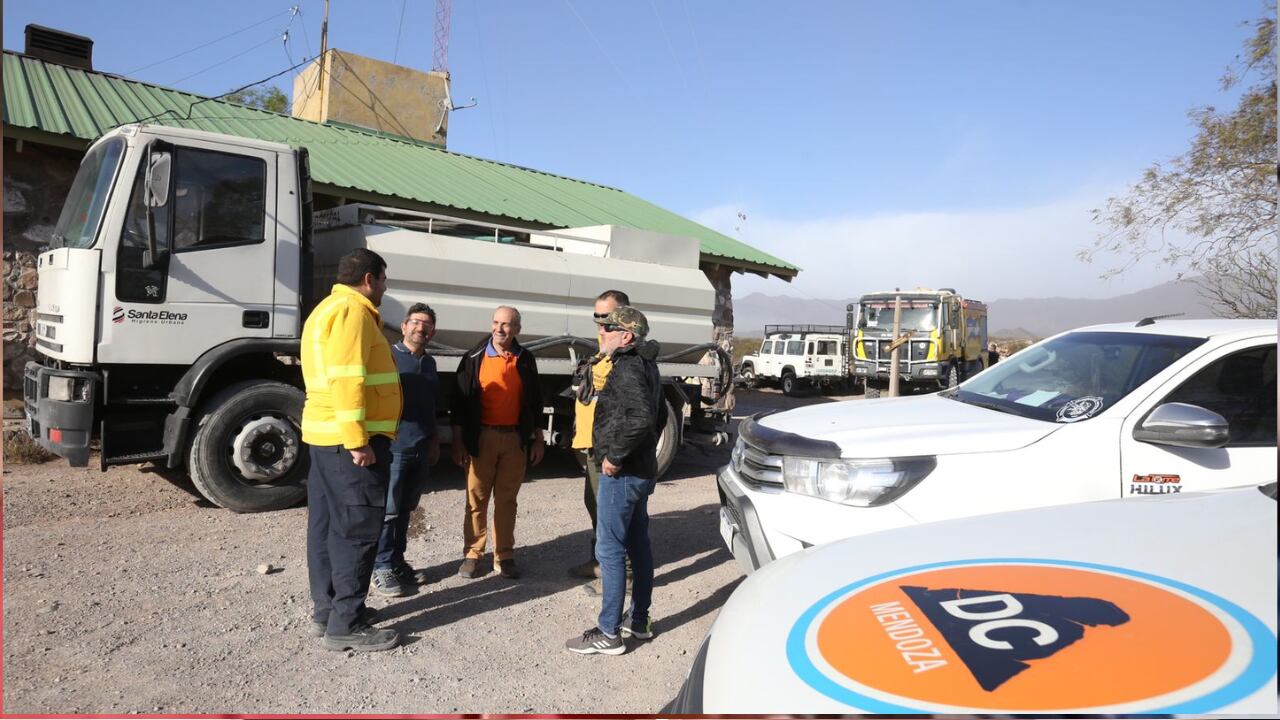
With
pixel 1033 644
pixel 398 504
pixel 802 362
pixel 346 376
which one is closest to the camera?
pixel 1033 644

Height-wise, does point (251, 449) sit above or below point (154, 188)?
below

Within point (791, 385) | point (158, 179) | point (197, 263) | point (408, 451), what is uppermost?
point (158, 179)

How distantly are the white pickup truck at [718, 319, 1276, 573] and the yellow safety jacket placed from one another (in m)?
1.80

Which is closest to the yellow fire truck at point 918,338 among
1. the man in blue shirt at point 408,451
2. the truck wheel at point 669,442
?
the truck wheel at point 669,442

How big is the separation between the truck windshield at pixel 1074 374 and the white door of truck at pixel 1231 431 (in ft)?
0.44

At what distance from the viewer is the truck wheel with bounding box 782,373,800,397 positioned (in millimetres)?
23797

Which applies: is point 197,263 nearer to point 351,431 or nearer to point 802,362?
point 351,431

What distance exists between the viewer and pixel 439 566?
508 cm

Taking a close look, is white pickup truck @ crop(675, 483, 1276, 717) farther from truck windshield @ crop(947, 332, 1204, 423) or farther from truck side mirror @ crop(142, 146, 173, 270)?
truck side mirror @ crop(142, 146, 173, 270)

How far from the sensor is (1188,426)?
3215 mm

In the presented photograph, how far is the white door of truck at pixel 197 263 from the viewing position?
221 inches

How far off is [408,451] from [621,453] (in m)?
1.53

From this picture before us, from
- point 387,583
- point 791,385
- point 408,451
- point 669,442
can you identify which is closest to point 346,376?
point 408,451

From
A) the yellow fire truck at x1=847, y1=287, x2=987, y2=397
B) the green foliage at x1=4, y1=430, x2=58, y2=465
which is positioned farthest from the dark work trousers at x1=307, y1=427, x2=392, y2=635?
the yellow fire truck at x1=847, y1=287, x2=987, y2=397
